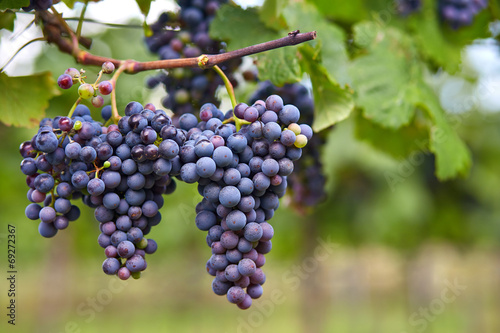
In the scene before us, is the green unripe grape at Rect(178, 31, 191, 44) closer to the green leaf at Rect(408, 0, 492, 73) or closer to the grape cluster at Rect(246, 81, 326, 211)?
the grape cluster at Rect(246, 81, 326, 211)

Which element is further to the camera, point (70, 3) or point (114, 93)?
point (70, 3)

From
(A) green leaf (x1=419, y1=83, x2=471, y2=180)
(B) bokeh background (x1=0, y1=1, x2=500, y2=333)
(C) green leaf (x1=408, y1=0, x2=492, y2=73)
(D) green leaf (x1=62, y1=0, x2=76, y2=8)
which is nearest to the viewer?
(D) green leaf (x1=62, y1=0, x2=76, y2=8)

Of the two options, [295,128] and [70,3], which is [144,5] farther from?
[295,128]

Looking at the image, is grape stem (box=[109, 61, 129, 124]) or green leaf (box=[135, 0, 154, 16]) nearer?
grape stem (box=[109, 61, 129, 124])

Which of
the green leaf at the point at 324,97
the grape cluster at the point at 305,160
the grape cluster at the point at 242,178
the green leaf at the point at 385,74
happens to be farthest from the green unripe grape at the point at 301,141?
the green leaf at the point at 385,74

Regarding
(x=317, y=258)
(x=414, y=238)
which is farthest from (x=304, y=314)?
(x=414, y=238)

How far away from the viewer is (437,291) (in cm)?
1558

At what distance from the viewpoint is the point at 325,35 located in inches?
56.5

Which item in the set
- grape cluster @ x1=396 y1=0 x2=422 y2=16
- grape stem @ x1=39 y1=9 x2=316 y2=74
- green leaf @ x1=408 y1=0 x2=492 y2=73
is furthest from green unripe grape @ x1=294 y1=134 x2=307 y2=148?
grape cluster @ x1=396 y1=0 x2=422 y2=16

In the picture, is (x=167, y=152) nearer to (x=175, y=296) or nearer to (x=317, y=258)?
(x=317, y=258)

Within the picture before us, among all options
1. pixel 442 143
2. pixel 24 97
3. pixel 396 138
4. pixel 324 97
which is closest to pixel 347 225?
pixel 396 138

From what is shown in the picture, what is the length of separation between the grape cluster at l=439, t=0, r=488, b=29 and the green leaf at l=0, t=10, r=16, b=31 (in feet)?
4.89

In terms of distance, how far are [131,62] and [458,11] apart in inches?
53.1

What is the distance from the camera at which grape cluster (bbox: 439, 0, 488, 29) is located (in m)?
1.73
